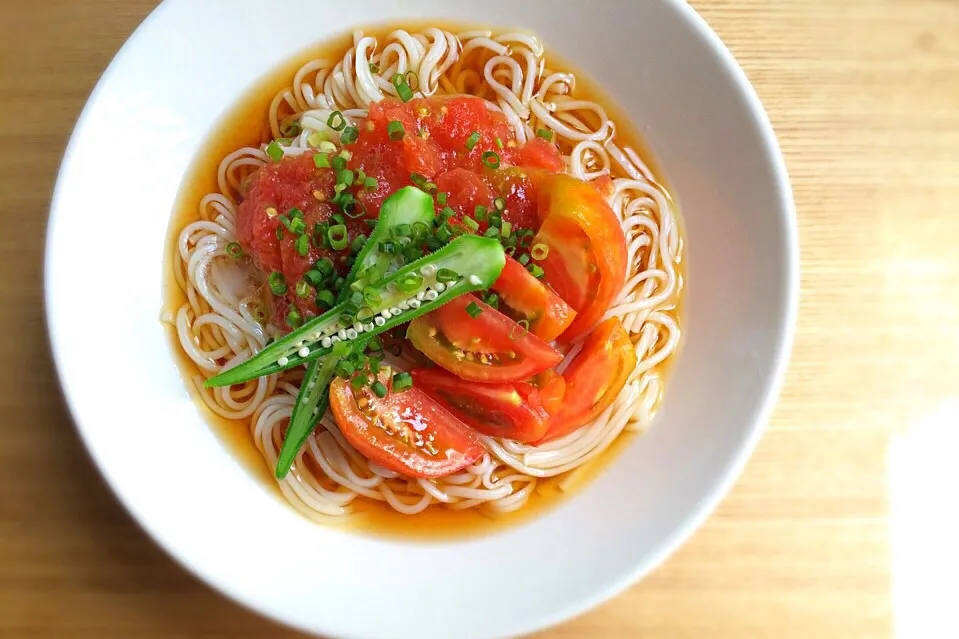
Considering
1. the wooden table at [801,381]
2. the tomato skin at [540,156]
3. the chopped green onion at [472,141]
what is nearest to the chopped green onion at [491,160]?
the chopped green onion at [472,141]

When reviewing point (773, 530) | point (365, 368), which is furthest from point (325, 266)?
point (773, 530)

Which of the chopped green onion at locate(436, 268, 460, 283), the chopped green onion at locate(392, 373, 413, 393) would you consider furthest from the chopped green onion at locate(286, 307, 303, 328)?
the chopped green onion at locate(436, 268, 460, 283)

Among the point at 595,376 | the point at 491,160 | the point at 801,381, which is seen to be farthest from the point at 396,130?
the point at 801,381

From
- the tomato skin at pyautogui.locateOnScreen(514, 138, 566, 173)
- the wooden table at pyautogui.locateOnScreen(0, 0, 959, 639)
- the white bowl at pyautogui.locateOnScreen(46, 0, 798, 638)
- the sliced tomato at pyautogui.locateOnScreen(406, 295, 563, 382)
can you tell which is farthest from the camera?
the tomato skin at pyautogui.locateOnScreen(514, 138, 566, 173)

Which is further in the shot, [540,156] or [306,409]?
[540,156]

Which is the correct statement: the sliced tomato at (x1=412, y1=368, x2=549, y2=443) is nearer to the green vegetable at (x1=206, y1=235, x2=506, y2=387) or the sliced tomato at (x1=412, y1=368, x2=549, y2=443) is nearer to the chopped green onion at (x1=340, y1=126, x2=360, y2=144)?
the green vegetable at (x1=206, y1=235, x2=506, y2=387)

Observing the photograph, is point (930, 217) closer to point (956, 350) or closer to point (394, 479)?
point (956, 350)

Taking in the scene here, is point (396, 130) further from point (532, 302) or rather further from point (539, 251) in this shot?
point (532, 302)
